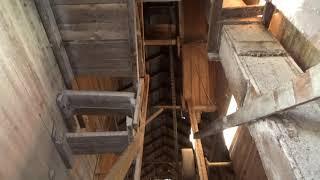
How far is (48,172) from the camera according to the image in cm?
371

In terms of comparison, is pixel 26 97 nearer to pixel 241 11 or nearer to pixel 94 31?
pixel 94 31

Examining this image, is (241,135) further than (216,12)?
Yes

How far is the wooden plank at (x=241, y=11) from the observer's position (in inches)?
149

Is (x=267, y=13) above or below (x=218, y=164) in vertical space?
above

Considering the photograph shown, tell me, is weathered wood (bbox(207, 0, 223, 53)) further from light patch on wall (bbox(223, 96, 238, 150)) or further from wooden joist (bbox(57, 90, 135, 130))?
light patch on wall (bbox(223, 96, 238, 150))

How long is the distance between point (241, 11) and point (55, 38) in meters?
2.46

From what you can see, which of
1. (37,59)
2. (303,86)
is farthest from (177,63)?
(303,86)

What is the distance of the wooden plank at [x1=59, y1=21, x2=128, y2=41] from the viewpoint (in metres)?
3.90

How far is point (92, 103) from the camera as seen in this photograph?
4.28 meters

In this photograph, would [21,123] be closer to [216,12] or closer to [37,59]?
[37,59]

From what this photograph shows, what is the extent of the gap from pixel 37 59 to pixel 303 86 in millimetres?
2901

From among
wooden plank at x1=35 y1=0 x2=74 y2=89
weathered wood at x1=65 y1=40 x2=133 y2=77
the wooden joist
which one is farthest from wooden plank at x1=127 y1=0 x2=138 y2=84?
wooden plank at x1=35 y1=0 x2=74 y2=89

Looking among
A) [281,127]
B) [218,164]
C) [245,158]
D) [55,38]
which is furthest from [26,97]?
[218,164]

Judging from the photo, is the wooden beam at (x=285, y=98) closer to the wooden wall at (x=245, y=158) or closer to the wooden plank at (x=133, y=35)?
the wooden plank at (x=133, y=35)
